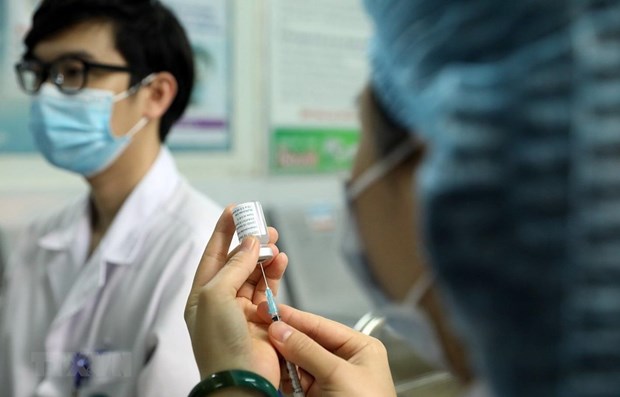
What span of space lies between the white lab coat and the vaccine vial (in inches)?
13.1

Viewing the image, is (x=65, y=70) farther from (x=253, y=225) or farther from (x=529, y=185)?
(x=529, y=185)

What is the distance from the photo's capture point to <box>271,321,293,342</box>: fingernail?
0.79 metres

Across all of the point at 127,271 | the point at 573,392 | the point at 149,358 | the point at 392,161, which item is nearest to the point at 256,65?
the point at 127,271

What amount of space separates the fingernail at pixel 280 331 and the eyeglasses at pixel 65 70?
34.1 inches

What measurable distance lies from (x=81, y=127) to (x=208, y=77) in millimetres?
826

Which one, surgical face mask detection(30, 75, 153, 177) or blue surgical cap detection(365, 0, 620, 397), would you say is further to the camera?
surgical face mask detection(30, 75, 153, 177)

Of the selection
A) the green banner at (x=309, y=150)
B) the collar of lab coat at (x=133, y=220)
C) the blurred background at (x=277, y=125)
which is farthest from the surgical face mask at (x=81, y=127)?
the green banner at (x=309, y=150)

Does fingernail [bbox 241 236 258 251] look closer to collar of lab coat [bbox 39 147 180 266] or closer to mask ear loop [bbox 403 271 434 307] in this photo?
mask ear loop [bbox 403 271 434 307]

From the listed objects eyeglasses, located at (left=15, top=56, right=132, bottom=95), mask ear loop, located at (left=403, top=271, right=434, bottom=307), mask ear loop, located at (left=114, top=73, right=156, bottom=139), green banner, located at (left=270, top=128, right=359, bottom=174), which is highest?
eyeglasses, located at (left=15, top=56, right=132, bottom=95)

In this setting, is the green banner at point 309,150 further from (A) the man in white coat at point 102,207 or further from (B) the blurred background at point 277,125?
(A) the man in white coat at point 102,207

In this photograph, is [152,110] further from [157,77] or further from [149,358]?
[149,358]

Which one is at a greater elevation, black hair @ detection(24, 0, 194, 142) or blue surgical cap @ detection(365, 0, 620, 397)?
black hair @ detection(24, 0, 194, 142)

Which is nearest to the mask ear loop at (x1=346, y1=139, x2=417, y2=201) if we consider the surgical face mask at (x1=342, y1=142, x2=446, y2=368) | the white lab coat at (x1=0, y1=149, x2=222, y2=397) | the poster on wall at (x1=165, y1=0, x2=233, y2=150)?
the surgical face mask at (x1=342, y1=142, x2=446, y2=368)

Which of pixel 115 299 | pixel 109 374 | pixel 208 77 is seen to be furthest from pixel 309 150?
pixel 109 374
